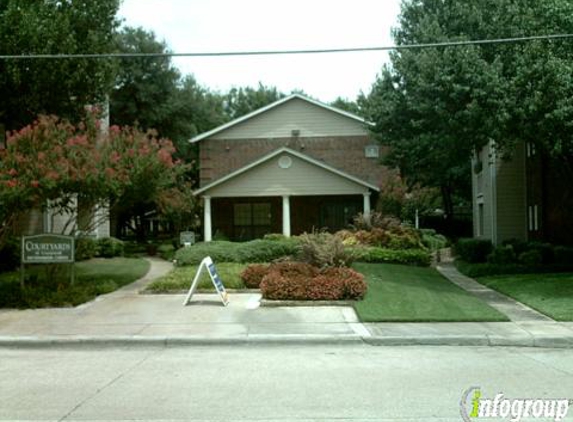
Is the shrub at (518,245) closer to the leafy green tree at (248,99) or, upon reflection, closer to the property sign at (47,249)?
the property sign at (47,249)

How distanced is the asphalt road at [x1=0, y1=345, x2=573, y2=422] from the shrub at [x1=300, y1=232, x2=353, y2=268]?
6.16m

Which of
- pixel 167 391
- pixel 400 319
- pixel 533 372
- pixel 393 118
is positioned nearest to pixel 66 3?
pixel 393 118

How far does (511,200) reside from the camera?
89.8 ft

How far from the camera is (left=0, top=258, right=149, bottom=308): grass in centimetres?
1518

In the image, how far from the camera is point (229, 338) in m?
11.2

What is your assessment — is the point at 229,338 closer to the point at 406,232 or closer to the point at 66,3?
the point at 66,3

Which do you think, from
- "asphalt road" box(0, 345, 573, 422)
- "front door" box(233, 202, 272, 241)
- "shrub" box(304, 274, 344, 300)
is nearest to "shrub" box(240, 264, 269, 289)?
"shrub" box(304, 274, 344, 300)

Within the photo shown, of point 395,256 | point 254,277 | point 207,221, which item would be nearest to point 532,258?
point 395,256

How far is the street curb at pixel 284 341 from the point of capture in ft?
35.8

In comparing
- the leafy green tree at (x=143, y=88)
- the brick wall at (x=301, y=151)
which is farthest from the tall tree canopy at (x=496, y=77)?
the leafy green tree at (x=143, y=88)

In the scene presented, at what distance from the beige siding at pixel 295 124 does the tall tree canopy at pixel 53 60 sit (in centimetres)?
1523

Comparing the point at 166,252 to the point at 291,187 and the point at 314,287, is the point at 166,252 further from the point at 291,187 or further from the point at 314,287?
the point at 314,287

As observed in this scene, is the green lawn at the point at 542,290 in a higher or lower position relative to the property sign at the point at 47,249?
lower

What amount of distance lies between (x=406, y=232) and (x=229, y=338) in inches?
591
